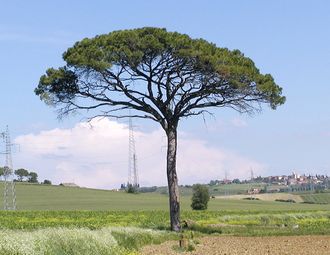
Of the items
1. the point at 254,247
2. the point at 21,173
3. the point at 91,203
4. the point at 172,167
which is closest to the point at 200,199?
the point at 91,203

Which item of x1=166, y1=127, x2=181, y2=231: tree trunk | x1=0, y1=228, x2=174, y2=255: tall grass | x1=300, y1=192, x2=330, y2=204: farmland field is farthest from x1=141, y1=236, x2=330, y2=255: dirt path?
x1=300, y1=192, x2=330, y2=204: farmland field

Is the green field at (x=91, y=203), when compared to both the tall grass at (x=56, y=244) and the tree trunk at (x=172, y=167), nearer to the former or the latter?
the tree trunk at (x=172, y=167)

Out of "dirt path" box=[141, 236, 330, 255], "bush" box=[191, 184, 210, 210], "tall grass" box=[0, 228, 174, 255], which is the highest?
"bush" box=[191, 184, 210, 210]

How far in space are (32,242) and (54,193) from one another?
9725 cm

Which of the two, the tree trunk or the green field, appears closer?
the tree trunk

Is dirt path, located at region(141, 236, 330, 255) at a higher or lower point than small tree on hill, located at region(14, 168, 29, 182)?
lower

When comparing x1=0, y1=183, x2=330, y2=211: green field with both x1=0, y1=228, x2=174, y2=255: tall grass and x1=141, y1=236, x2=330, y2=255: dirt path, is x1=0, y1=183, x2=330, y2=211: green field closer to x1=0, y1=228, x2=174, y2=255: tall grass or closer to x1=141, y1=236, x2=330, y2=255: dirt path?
x1=141, y1=236, x2=330, y2=255: dirt path

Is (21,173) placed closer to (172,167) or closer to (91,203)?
(91,203)

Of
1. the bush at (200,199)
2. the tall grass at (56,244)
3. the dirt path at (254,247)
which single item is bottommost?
the dirt path at (254,247)

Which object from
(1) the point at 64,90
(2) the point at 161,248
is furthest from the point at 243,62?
(2) the point at 161,248

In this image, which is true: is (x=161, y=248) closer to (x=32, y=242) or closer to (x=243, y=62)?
(x=32, y=242)

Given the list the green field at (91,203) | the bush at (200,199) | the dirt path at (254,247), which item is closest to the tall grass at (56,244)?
the dirt path at (254,247)

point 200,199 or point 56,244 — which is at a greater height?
point 200,199

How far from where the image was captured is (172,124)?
33.0 meters
